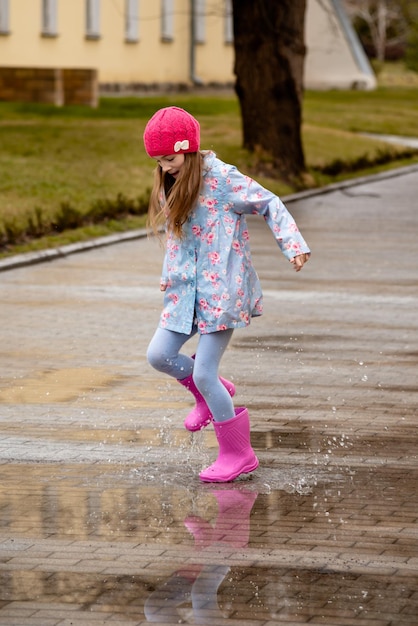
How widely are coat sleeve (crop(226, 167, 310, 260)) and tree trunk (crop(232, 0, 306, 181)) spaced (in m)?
18.7

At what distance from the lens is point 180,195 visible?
6980 millimetres

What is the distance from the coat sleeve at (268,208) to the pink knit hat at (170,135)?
0.24m

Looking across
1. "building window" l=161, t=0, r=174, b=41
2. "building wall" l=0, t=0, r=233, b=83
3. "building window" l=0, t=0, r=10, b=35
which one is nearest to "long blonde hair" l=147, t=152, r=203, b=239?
"building wall" l=0, t=0, r=233, b=83

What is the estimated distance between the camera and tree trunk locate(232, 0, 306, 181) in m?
25.4

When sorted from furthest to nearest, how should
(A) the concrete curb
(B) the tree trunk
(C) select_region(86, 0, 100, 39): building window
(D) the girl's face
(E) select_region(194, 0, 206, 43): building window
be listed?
(E) select_region(194, 0, 206, 43): building window, (C) select_region(86, 0, 100, 39): building window, (B) the tree trunk, (A) the concrete curb, (D) the girl's face

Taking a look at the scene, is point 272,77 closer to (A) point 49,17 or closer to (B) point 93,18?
(A) point 49,17

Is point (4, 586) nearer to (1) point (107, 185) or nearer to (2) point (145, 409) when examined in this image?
(2) point (145, 409)

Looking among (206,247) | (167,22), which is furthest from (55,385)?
(167,22)

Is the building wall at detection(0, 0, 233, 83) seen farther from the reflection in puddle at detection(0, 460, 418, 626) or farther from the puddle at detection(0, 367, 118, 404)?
the reflection in puddle at detection(0, 460, 418, 626)

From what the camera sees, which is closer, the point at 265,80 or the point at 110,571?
the point at 110,571

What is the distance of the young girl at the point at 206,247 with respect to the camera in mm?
6992

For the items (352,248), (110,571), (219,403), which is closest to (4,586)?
(110,571)

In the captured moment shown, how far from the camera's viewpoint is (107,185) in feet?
76.8

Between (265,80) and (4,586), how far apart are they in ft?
68.9
